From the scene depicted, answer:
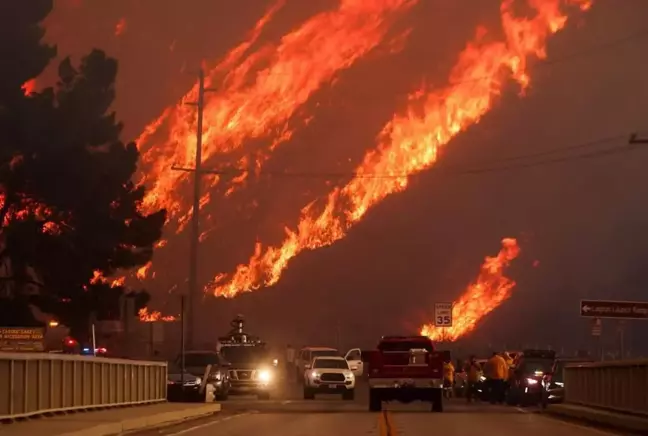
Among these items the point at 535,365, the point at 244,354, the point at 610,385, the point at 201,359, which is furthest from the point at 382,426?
the point at 244,354

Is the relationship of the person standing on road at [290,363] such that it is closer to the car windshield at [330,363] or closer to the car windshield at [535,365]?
the car windshield at [330,363]

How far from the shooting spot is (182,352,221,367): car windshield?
54.3m

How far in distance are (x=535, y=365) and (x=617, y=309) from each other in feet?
25.3

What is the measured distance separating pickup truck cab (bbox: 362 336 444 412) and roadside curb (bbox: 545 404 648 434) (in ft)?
13.4

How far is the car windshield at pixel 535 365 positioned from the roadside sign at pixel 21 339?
1897 centimetres

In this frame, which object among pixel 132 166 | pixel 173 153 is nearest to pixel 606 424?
pixel 132 166

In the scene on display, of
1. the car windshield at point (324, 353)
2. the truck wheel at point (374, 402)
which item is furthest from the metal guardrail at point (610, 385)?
the car windshield at point (324, 353)

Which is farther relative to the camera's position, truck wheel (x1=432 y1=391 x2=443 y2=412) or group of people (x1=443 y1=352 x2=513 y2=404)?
group of people (x1=443 y1=352 x2=513 y2=404)

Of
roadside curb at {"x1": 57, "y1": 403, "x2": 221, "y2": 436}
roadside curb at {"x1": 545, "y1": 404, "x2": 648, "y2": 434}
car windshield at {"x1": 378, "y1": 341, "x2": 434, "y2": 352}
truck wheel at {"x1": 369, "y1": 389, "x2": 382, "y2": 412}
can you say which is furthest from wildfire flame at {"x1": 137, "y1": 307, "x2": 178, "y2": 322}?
roadside curb at {"x1": 545, "y1": 404, "x2": 648, "y2": 434}

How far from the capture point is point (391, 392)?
42344 mm

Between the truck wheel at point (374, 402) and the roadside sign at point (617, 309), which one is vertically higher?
the roadside sign at point (617, 309)

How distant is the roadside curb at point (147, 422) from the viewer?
80.8 feet

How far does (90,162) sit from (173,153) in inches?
788

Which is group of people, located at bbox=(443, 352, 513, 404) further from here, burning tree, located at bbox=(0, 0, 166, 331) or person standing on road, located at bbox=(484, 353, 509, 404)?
burning tree, located at bbox=(0, 0, 166, 331)
